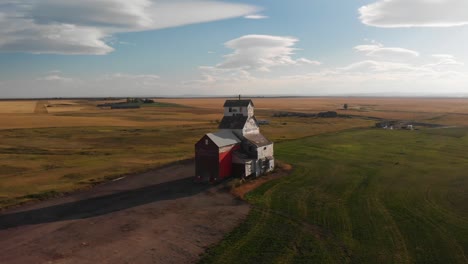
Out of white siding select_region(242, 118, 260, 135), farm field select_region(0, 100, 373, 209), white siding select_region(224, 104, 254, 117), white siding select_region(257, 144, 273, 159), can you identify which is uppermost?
white siding select_region(224, 104, 254, 117)

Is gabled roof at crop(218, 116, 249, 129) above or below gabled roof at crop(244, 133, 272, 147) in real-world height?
above

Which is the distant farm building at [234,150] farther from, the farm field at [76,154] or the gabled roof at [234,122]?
the farm field at [76,154]

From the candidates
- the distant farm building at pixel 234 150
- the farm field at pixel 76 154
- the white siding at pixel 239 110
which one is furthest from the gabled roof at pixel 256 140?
the farm field at pixel 76 154

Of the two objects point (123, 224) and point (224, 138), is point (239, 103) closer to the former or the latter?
point (224, 138)

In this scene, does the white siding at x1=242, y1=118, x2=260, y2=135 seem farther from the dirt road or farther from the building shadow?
the dirt road

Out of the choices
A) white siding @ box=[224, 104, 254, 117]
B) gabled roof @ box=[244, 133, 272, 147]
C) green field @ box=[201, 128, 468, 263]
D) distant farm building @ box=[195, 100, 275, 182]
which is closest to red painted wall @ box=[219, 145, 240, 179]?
distant farm building @ box=[195, 100, 275, 182]

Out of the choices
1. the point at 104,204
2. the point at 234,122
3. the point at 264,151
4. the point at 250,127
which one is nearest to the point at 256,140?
the point at 264,151
